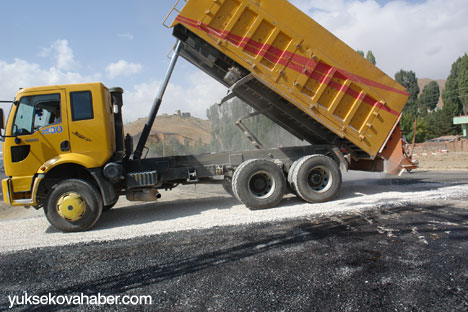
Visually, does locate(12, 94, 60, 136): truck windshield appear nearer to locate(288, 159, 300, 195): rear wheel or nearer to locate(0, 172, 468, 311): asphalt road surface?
locate(0, 172, 468, 311): asphalt road surface

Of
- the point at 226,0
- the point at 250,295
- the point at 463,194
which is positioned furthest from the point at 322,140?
the point at 250,295

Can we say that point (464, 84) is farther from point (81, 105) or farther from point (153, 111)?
point (81, 105)

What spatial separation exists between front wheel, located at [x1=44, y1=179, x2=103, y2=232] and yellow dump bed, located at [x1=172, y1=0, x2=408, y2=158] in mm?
3514

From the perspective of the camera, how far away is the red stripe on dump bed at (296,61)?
5734mm

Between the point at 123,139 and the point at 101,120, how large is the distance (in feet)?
2.48

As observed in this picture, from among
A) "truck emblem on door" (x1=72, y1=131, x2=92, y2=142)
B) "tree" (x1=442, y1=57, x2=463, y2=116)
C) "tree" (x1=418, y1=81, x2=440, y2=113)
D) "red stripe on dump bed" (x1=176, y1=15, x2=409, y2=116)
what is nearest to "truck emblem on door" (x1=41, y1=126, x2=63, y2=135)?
"truck emblem on door" (x1=72, y1=131, x2=92, y2=142)

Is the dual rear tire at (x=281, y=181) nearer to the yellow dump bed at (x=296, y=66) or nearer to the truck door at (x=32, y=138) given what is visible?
the yellow dump bed at (x=296, y=66)

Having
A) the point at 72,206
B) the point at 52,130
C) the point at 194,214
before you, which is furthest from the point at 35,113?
the point at 194,214

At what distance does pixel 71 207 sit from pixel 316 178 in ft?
16.2

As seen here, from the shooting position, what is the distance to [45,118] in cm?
541

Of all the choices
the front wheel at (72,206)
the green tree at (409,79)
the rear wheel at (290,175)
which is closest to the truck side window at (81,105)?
the front wheel at (72,206)

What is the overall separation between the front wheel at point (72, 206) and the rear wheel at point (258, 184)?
2707 millimetres

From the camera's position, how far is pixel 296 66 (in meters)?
6.02

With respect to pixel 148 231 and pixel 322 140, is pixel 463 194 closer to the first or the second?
pixel 322 140
